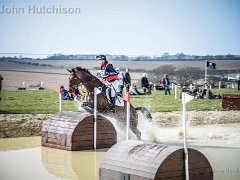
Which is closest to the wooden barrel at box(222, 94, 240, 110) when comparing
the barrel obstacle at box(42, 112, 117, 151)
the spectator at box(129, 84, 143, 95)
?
the spectator at box(129, 84, 143, 95)

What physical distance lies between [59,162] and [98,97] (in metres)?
2.56

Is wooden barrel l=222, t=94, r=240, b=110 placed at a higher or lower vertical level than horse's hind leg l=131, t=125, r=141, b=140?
higher

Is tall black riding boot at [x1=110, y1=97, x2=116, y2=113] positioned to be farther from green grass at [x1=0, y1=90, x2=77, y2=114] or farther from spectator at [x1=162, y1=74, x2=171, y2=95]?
spectator at [x1=162, y1=74, x2=171, y2=95]

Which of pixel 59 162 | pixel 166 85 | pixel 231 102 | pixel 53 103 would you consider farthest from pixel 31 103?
pixel 59 162

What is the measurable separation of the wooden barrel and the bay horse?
7510mm

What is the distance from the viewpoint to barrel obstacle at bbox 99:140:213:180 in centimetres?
567

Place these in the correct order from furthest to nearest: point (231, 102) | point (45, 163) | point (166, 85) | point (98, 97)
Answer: point (166, 85) < point (231, 102) < point (98, 97) < point (45, 163)

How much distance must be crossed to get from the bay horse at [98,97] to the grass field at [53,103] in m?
4.55

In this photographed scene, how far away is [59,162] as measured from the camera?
8.41 meters

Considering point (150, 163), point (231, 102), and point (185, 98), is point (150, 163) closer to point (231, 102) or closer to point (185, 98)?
point (185, 98)

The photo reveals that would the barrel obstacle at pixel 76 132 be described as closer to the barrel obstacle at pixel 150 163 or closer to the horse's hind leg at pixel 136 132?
the horse's hind leg at pixel 136 132

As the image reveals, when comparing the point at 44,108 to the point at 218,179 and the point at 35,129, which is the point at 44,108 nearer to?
the point at 35,129

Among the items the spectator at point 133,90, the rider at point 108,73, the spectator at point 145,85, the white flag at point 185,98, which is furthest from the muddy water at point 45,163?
the spectator at point 145,85

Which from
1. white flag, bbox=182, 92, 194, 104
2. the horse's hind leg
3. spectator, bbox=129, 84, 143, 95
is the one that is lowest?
the horse's hind leg
